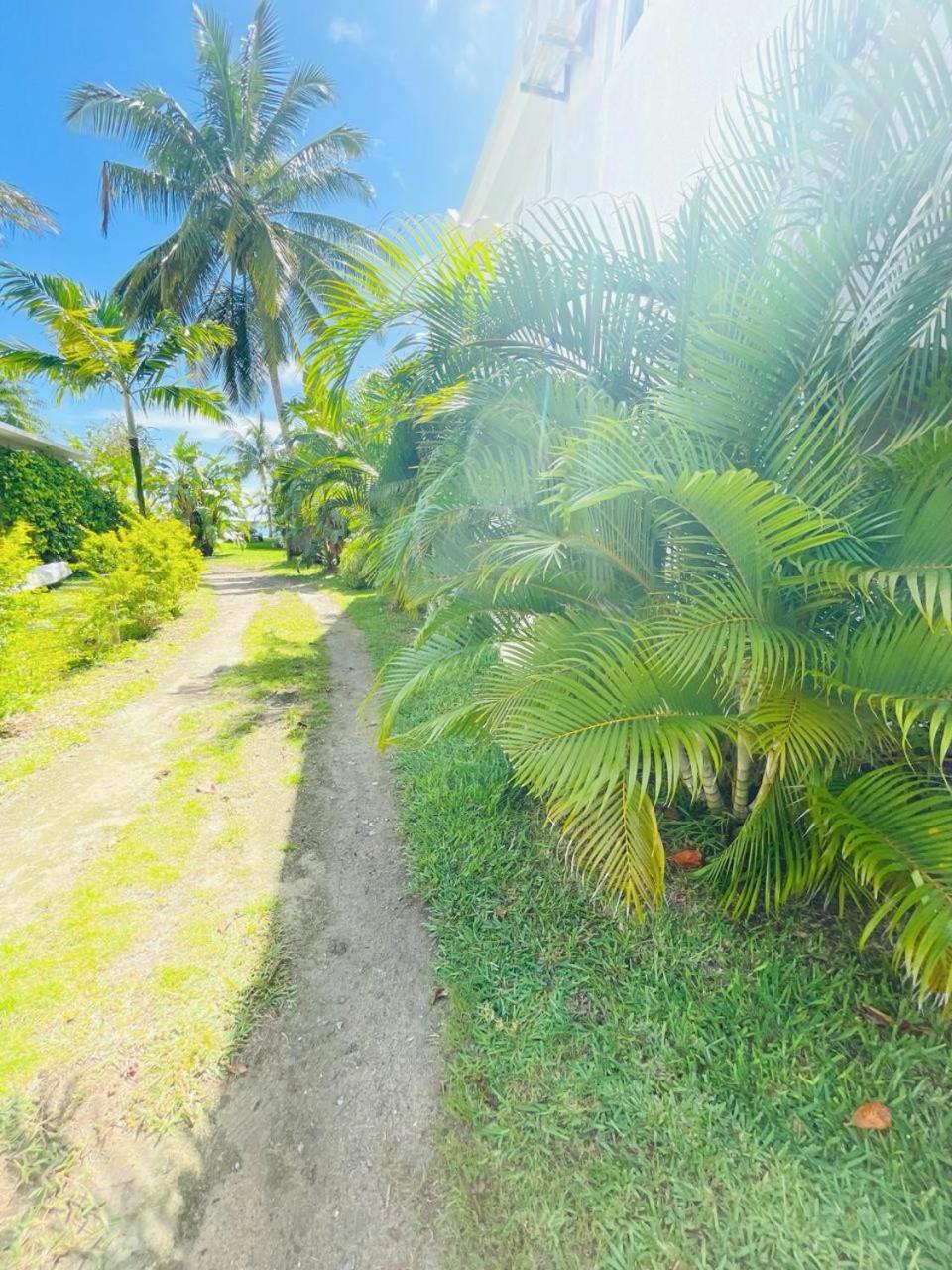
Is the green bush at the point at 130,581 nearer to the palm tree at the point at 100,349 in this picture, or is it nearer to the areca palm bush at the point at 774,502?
the palm tree at the point at 100,349

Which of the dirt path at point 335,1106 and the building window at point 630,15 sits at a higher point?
the building window at point 630,15

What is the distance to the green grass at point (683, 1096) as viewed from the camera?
1237 mm

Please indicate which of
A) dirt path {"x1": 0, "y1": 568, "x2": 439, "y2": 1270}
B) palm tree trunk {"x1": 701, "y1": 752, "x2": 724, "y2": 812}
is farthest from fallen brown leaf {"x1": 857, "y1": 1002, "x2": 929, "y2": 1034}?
dirt path {"x1": 0, "y1": 568, "x2": 439, "y2": 1270}

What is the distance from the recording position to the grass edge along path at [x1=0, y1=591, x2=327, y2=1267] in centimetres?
150

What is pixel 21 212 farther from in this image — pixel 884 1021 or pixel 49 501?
pixel 884 1021

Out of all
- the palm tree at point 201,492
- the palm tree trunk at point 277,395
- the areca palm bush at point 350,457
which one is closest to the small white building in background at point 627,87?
the areca palm bush at point 350,457

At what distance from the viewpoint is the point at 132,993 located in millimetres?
2020

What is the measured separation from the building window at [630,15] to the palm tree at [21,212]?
46.1 ft

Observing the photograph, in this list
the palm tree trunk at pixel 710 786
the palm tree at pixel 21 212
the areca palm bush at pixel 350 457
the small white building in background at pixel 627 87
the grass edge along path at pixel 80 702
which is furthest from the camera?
the palm tree at pixel 21 212

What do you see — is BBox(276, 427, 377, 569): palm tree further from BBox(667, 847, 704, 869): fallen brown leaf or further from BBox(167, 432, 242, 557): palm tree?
BBox(167, 432, 242, 557): palm tree

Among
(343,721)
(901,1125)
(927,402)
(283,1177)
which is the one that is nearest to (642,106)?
(927,402)

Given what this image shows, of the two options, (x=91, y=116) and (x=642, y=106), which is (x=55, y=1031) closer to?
(x=642, y=106)

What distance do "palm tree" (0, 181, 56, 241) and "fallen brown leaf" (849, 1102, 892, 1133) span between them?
1865 cm

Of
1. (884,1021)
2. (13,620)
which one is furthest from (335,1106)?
(13,620)
